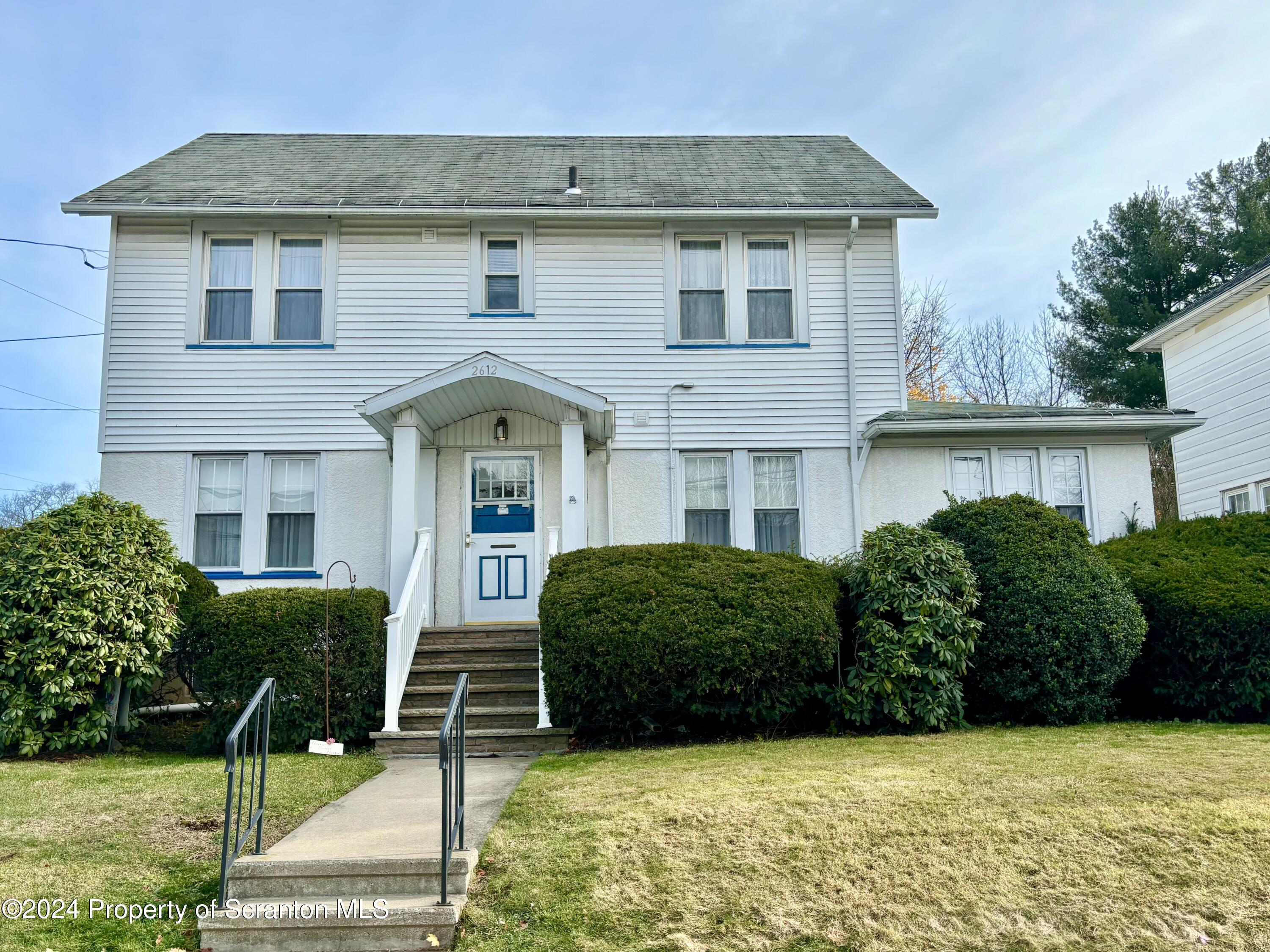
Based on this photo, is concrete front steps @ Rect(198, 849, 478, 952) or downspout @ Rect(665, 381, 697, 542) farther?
downspout @ Rect(665, 381, 697, 542)

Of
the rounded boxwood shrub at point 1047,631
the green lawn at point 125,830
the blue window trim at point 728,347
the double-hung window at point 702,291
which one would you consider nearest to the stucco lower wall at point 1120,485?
the rounded boxwood shrub at point 1047,631

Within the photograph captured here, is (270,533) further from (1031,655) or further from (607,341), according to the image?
(1031,655)

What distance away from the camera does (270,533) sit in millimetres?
12055

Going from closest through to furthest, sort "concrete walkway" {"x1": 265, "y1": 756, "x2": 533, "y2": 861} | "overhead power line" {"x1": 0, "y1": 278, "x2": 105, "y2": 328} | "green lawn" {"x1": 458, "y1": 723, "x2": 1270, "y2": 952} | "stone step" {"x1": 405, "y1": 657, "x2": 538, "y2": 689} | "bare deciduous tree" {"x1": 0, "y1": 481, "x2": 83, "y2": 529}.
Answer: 1. "green lawn" {"x1": 458, "y1": 723, "x2": 1270, "y2": 952}
2. "concrete walkway" {"x1": 265, "y1": 756, "x2": 533, "y2": 861}
3. "stone step" {"x1": 405, "y1": 657, "x2": 538, "y2": 689}
4. "overhead power line" {"x1": 0, "y1": 278, "x2": 105, "y2": 328}
5. "bare deciduous tree" {"x1": 0, "y1": 481, "x2": 83, "y2": 529}

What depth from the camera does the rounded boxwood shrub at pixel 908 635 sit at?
8742 mm

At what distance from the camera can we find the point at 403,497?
11.0 meters

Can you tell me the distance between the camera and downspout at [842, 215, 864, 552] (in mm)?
12320

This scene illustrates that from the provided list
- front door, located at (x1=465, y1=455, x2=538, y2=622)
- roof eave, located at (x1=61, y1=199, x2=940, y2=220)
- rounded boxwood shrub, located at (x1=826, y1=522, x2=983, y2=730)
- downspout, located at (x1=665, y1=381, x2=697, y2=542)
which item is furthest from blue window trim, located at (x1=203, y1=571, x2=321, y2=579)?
rounded boxwood shrub, located at (x1=826, y1=522, x2=983, y2=730)

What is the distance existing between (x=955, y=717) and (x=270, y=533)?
8.25m

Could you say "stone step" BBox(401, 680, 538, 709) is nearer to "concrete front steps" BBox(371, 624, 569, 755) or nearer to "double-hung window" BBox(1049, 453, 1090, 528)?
"concrete front steps" BBox(371, 624, 569, 755)

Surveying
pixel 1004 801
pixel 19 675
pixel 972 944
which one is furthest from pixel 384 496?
pixel 972 944

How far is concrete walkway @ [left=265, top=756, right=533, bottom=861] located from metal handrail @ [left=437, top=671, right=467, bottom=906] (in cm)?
14

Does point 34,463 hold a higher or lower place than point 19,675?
higher

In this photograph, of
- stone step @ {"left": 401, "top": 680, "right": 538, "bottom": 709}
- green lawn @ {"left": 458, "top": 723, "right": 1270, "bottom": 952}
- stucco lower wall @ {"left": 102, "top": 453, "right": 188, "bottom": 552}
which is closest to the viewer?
green lawn @ {"left": 458, "top": 723, "right": 1270, "bottom": 952}
